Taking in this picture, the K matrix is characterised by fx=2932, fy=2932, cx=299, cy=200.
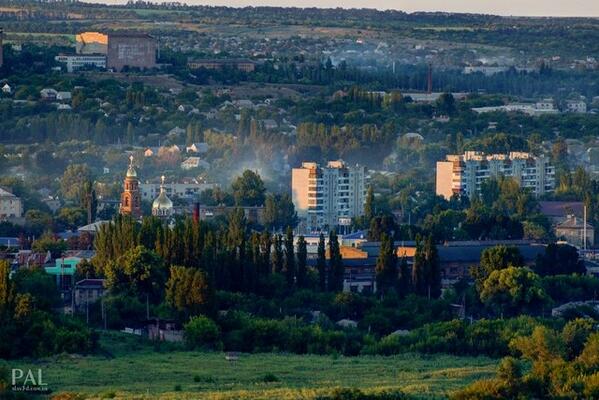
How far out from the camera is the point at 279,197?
7688 cm

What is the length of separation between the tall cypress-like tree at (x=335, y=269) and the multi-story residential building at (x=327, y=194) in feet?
64.5

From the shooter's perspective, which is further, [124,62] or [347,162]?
[124,62]

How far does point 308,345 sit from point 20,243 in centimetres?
2020

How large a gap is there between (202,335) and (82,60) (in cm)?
7599

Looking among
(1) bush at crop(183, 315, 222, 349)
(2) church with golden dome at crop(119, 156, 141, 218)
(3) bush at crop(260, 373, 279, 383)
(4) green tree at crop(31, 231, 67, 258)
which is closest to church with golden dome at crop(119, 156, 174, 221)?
(2) church with golden dome at crop(119, 156, 141, 218)

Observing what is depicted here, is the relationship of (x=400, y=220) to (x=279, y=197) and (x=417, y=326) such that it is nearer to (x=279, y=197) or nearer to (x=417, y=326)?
(x=279, y=197)

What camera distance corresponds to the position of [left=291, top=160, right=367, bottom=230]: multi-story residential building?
7856 cm

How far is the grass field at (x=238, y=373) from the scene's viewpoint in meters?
40.5

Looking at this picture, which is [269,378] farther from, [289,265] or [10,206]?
[10,206]

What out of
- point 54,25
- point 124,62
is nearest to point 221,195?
point 124,62

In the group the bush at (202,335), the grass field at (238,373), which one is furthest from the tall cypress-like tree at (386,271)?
the grass field at (238,373)

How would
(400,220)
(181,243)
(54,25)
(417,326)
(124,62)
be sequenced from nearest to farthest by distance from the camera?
(417,326) → (181,243) → (400,220) → (124,62) → (54,25)

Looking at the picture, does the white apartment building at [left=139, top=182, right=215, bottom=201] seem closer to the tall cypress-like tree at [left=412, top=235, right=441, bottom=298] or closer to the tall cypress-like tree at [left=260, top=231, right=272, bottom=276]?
the tall cypress-like tree at [left=260, top=231, right=272, bottom=276]

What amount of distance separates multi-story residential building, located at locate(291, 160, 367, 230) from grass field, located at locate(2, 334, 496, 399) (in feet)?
102
